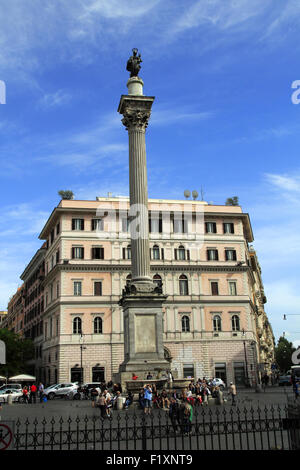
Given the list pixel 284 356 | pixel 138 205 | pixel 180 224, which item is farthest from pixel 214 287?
pixel 284 356

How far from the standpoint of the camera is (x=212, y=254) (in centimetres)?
6138

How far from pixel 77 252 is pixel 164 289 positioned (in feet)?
35.6

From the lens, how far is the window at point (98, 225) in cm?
5912

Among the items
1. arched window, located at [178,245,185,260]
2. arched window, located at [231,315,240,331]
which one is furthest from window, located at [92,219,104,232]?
arched window, located at [231,315,240,331]

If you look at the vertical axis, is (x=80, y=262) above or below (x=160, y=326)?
above

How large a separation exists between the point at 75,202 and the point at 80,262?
740cm

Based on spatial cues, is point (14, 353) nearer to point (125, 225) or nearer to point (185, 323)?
point (125, 225)

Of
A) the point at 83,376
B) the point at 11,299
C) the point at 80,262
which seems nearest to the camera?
the point at 83,376
